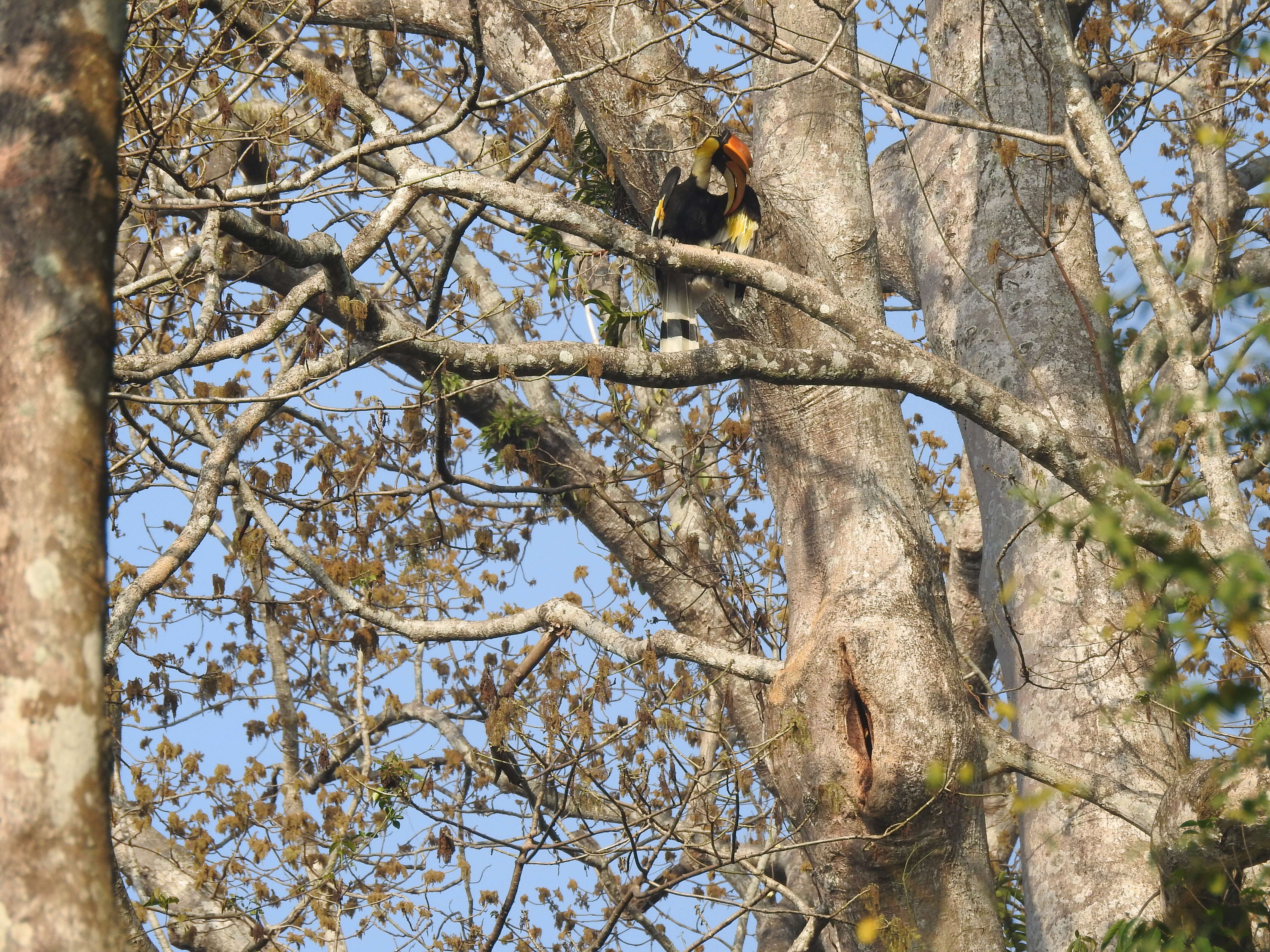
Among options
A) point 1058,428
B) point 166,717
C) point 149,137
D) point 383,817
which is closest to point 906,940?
point 1058,428

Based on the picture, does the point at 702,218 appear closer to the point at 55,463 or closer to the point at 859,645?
the point at 859,645

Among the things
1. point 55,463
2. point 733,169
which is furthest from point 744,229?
point 55,463

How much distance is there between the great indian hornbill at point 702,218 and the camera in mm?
4367

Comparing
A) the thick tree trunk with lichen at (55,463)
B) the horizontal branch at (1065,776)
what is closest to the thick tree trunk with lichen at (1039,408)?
the horizontal branch at (1065,776)

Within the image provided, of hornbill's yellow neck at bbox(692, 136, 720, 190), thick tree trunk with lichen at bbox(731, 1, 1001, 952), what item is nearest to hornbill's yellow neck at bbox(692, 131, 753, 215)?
hornbill's yellow neck at bbox(692, 136, 720, 190)

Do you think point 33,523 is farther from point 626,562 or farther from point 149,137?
point 626,562

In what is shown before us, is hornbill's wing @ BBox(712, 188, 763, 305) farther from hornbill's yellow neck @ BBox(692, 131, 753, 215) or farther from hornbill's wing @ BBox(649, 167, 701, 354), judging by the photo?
hornbill's wing @ BBox(649, 167, 701, 354)

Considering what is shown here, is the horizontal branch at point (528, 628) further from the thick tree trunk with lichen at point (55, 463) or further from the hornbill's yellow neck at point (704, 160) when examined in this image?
the thick tree trunk with lichen at point (55, 463)

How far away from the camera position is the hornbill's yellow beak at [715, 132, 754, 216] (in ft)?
14.4

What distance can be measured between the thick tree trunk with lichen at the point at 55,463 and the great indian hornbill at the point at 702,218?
9.43 ft

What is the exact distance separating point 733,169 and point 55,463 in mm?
3335

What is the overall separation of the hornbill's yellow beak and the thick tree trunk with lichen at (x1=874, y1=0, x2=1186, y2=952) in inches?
25.2

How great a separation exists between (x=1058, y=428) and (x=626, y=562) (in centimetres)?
245

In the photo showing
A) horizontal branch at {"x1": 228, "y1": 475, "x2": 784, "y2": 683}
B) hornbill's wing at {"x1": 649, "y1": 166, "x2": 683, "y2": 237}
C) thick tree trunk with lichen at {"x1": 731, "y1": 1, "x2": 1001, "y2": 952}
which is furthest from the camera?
hornbill's wing at {"x1": 649, "y1": 166, "x2": 683, "y2": 237}
